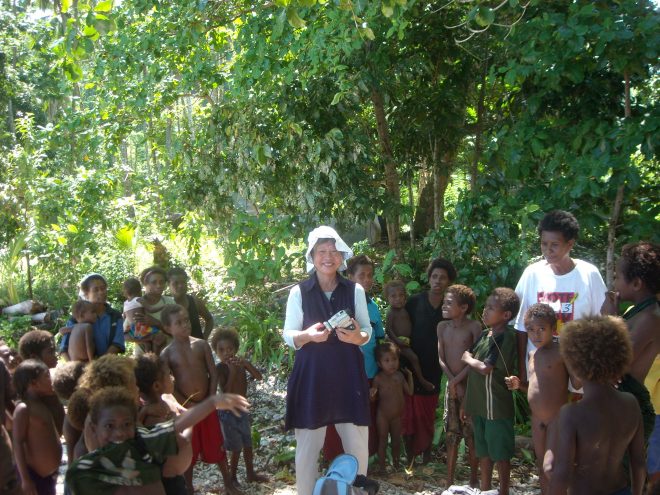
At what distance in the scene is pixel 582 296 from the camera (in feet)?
13.2

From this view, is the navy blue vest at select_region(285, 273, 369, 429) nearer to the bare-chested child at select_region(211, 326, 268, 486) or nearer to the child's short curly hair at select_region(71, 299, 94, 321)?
the bare-chested child at select_region(211, 326, 268, 486)

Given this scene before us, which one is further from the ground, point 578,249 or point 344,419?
point 578,249

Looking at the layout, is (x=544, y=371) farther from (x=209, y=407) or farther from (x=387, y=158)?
(x=387, y=158)

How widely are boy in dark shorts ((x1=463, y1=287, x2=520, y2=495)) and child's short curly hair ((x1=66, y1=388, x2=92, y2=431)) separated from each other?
2324mm

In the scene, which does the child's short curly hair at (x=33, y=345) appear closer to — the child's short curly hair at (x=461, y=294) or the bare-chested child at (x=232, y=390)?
the bare-chested child at (x=232, y=390)

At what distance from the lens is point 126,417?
108 inches

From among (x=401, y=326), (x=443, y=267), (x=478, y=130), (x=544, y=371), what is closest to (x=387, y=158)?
(x=478, y=130)

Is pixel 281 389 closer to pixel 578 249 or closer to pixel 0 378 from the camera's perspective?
pixel 578 249

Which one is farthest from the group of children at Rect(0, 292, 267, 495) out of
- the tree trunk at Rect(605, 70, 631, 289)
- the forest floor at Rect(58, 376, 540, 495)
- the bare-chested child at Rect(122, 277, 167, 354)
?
the tree trunk at Rect(605, 70, 631, 289)

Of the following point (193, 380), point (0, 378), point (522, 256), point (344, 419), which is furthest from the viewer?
point (522, 256)

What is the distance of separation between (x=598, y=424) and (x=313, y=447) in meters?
1.85

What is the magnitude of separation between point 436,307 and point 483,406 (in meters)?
0.99

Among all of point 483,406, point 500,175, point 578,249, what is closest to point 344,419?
point 483,406

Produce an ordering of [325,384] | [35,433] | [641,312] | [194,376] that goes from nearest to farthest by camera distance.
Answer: [641,312] < [35,433] < [325,384] < [194,376]
